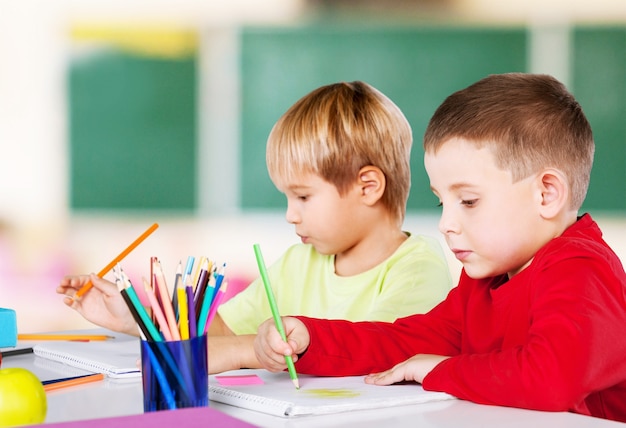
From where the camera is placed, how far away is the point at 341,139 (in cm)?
158

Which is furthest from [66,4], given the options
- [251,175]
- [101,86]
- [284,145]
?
[284,145]

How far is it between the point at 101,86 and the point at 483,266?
14.7ft

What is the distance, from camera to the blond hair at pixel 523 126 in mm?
1090

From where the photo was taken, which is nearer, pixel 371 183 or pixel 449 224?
pixel 449 224

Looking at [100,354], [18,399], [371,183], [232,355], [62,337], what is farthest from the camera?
[371,183]

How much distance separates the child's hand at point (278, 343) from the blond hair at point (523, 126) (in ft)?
0.91

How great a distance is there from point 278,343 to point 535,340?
297 mm

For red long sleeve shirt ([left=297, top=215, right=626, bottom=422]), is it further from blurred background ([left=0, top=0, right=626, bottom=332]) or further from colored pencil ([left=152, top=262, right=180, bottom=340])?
blurred background ([left=0, top=0, right=626, bottom=332])

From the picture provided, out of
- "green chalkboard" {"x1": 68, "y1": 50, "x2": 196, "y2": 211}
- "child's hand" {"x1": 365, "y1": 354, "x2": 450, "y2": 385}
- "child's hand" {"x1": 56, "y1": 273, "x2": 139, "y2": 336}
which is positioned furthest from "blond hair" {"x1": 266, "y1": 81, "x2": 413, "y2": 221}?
"green chalkboard" {"x1": 68, "y1": 50, "x2": 196, "y2": 211}

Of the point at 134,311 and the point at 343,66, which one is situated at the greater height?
the point at 343,66

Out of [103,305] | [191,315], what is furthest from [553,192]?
[103,305]

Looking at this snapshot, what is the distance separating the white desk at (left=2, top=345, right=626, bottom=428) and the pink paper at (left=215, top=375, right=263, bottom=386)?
9 centimetres

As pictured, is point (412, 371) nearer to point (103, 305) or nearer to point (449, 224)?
point (449, 224)

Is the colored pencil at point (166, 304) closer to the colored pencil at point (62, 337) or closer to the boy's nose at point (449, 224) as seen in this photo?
the boy's nose at point (449, 224)
